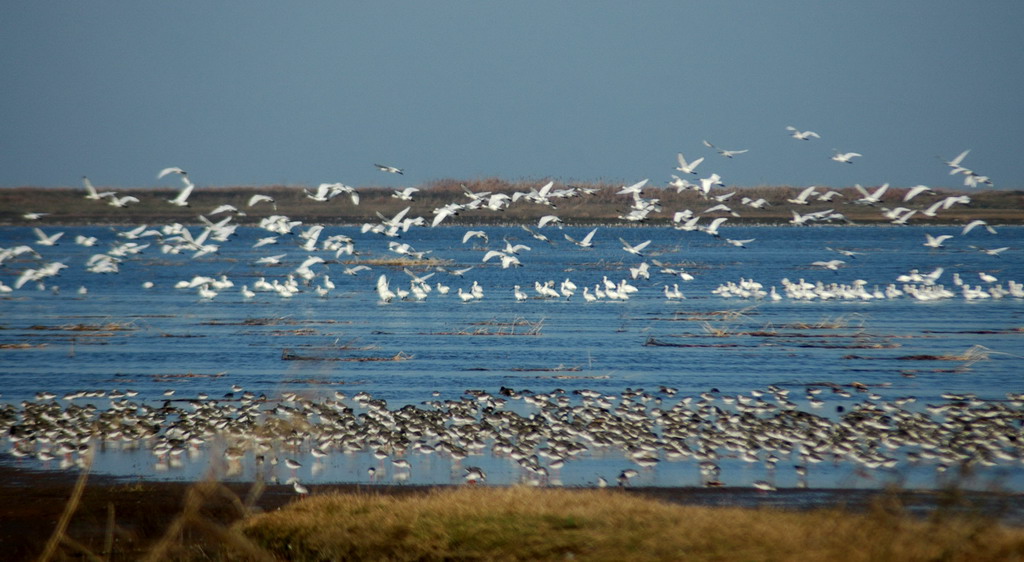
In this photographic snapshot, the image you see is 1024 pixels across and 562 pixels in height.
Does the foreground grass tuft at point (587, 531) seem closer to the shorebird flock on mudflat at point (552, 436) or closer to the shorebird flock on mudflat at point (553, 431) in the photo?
the shorebird flock on mudflat at point (553, 431)

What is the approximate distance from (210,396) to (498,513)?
12.5 m

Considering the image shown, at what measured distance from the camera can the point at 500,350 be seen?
26.8 m

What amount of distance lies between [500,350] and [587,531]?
1840 centimetres

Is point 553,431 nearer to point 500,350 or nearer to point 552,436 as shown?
point 552,436

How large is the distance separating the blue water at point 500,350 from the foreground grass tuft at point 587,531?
26.3 inches

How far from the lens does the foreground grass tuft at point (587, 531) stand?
699 cm

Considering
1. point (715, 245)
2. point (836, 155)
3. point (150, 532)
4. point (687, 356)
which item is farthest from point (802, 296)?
point (715, 245)

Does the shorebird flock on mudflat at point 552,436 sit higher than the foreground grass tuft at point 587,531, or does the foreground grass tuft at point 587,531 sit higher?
the foreground grass tuft at point 587,531

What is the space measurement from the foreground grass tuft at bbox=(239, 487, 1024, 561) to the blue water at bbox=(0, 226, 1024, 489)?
67 centimetres

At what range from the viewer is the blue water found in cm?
1445

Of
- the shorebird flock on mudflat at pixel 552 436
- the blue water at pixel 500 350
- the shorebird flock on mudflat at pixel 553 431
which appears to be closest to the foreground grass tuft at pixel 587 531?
the blue water at pixel 500 350

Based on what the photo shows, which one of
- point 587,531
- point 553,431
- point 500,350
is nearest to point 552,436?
point 553,431

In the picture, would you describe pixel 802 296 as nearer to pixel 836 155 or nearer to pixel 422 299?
pixel 836 155

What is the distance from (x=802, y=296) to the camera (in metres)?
40.8
